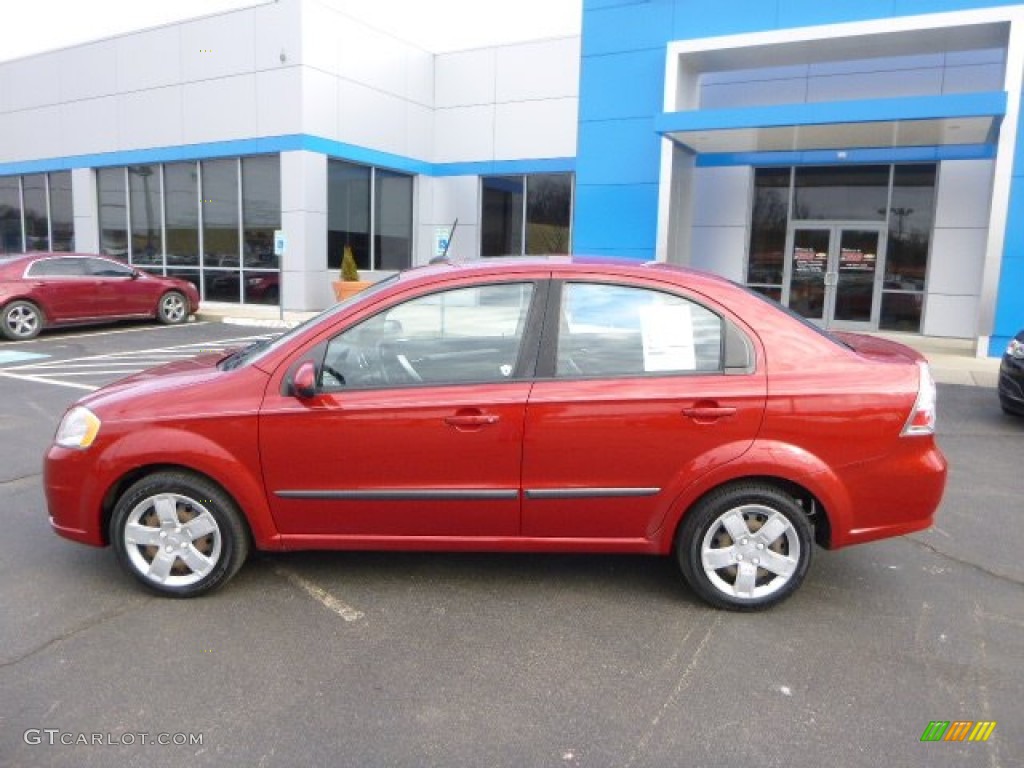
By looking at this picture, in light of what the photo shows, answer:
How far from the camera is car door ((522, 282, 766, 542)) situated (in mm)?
3459

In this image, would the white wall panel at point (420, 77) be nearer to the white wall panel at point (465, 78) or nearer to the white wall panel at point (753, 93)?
the white wall panel at point (465, 78)

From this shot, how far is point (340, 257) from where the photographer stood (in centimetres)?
1878

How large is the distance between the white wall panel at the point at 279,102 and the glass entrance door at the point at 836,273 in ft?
35.6

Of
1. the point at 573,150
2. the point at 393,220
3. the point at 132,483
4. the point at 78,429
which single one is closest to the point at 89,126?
the point at 393,220

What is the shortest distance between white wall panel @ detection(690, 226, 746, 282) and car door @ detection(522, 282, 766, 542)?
531 inches

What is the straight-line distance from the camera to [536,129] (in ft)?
64.0

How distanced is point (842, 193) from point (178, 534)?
15.4m

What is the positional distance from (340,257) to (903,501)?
54.8 ft

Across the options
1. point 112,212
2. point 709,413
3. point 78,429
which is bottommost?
point 78,429

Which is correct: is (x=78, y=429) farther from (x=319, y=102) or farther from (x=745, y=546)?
(x=319, y=102)

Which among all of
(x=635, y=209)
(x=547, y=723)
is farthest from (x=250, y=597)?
(x=635, y=209)

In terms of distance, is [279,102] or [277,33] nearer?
[277,33]

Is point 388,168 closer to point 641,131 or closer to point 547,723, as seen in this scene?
point 641,131

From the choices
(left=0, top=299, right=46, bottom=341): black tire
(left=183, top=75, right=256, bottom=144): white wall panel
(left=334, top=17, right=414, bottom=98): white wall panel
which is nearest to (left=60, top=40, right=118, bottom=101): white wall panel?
(left=183, top=75, right=256, bottom=144): white wall panel
